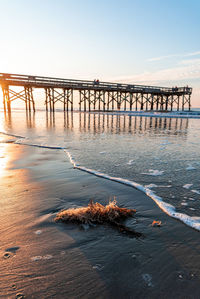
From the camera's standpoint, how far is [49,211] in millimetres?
2600

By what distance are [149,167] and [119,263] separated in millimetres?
3150

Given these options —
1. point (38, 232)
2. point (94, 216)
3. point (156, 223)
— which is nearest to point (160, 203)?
point (156, 223)

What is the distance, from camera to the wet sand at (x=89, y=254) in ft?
4.68

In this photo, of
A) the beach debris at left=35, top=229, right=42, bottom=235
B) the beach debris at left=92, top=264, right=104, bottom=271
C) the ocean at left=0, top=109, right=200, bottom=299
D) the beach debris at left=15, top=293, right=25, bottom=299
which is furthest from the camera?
the beach debris at left=35, top=229, right=42, bottom=235

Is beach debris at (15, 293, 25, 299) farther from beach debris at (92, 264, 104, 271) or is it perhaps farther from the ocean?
beach debris at (92, 264, 104, 271)

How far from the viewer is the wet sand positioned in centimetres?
143

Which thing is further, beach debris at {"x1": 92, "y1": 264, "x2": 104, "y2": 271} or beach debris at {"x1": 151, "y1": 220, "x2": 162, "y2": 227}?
beach debris at {"x1": 151, "y1": 220, "x2": 162, "y2": 227}

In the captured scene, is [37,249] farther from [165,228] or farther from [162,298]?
[165,228]

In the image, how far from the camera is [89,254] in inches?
70.5

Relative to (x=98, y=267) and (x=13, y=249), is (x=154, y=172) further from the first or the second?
(x=13, y=249)

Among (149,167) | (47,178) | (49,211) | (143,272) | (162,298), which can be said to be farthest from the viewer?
(149,167)

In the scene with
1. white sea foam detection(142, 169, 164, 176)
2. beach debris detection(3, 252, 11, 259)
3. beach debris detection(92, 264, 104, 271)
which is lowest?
beach debris detection(92, 264, 104, 271)

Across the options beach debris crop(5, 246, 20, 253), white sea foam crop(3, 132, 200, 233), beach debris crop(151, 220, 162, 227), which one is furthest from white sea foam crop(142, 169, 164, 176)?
beach debris crop(5, 246, 20, 253)

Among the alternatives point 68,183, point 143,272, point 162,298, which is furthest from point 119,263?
point 68,183
